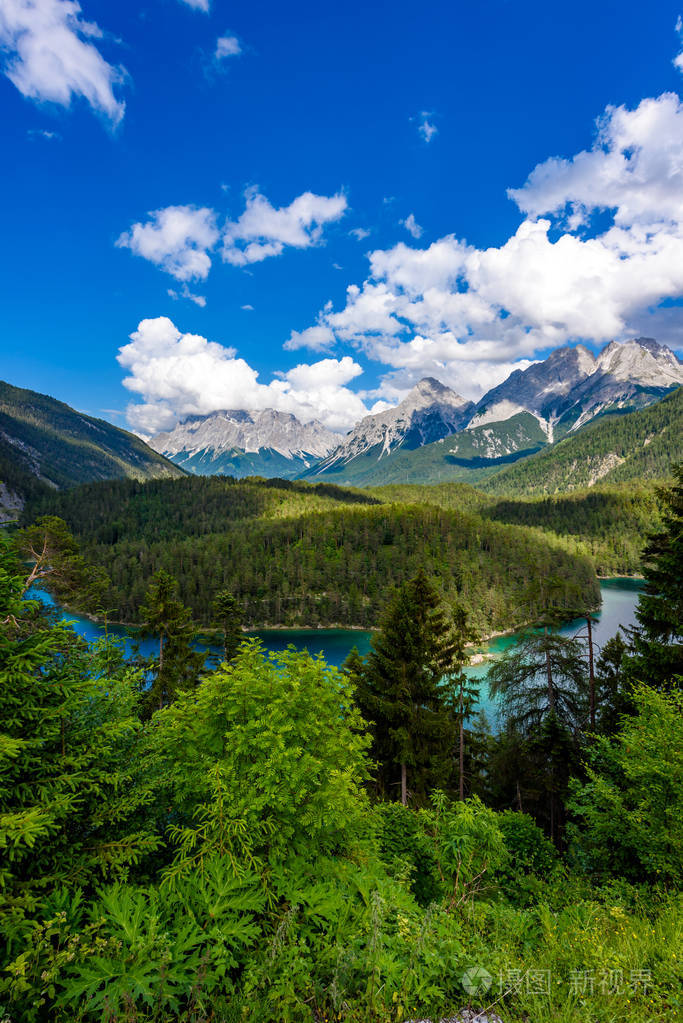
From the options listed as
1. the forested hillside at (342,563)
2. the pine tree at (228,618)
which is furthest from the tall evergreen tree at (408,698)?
the forested hillside at (342,563)

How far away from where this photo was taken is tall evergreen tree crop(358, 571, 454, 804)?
19.0m

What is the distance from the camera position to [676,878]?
7.93m

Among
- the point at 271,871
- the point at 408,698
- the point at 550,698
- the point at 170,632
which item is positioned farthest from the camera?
the point at 170,632

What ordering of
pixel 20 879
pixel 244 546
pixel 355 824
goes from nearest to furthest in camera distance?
pixel 20 879 → pixel 355 824 → pixel 244 546

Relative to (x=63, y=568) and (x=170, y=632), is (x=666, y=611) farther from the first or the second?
(x=170, y=632)

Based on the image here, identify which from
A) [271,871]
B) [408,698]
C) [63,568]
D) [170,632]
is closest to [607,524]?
[408,698]

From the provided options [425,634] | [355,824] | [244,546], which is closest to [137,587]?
[244,546]

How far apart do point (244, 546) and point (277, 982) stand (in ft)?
430

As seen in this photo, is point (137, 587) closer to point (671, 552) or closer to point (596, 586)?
point (671, 552)

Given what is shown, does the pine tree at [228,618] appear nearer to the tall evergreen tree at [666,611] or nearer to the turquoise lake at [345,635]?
the tall evergreen tree at [666,611]

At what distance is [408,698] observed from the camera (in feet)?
63.4

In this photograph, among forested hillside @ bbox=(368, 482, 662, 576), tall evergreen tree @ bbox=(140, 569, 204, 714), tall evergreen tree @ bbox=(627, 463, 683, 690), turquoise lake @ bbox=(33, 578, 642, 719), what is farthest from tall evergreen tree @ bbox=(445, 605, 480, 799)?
forested hillside @ bbox=(368, 482, 662, 576)

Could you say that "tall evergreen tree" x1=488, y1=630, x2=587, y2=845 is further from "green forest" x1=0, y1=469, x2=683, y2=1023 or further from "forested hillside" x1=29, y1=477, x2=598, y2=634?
"forested hillside" x1=29, y1=477, x2=598, y2=634

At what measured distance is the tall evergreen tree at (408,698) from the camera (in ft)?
62.5
